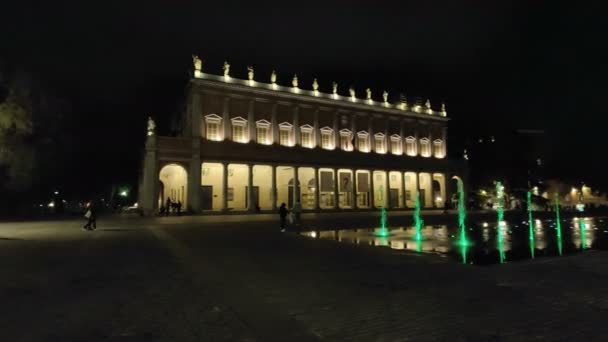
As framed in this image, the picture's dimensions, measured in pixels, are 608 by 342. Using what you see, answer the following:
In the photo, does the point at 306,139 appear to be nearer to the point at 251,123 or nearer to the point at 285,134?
the point at 285,134

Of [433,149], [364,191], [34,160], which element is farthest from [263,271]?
[433,149]

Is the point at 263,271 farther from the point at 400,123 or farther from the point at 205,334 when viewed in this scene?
the point at 400,123

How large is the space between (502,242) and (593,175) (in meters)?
75.2

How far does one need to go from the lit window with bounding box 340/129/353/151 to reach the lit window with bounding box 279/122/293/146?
356 inches

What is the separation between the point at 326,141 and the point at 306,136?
349cm

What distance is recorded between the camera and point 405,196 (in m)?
66.9

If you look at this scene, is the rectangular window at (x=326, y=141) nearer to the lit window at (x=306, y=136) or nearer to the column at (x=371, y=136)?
the lit window at (x=306, y=136)

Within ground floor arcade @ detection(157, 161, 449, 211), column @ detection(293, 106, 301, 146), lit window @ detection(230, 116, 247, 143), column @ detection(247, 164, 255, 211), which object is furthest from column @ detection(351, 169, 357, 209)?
lit window @ detection(230, 116, 247, 143)

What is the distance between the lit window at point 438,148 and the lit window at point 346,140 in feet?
64.0

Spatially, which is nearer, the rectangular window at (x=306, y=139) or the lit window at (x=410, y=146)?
the rectangular window at (x=306, y=139)

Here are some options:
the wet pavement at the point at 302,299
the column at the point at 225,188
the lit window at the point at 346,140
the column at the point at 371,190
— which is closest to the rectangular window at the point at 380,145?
the column at the point at 371,190

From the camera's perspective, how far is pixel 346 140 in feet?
207

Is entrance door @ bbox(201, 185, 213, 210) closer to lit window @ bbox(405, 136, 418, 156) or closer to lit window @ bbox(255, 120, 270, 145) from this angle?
lit window @ bbox(255, 120, 270, 145)

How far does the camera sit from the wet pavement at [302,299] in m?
5.11
